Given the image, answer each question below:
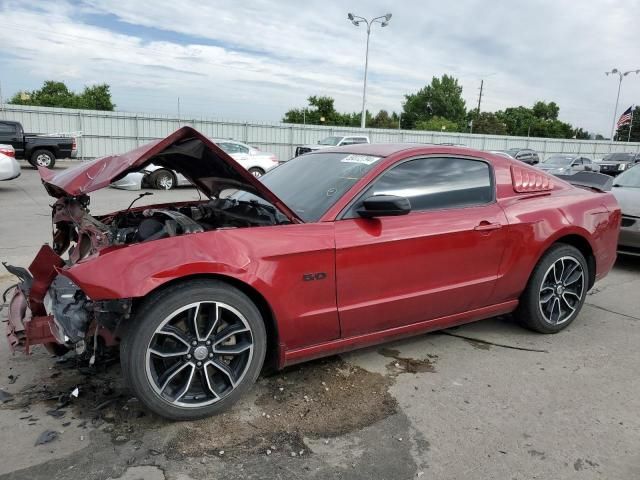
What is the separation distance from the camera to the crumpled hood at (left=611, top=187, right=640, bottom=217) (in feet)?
20.8

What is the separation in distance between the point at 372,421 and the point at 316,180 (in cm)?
167

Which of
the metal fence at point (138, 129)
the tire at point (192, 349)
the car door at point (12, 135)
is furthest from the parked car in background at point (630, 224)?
the car door at point (12, 135)

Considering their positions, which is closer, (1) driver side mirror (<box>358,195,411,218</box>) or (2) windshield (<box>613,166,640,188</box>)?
(1) driver side mirror (<box>358,195,411,218</box>)

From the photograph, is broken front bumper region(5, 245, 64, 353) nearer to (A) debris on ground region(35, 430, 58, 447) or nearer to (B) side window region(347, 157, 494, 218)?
(A) debris on ground region(35, 430, 58, 447)

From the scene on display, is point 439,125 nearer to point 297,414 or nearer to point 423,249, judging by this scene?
point 423,249

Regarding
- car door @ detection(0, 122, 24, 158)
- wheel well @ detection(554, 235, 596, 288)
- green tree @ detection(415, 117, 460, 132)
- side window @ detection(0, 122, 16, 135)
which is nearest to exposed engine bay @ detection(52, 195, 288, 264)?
wheel well @ detection(554, 235, 596, 288)

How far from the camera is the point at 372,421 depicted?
287 centimetres

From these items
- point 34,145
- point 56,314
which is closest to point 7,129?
point 34,145

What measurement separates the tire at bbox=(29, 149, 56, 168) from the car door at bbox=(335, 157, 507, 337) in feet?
61.9

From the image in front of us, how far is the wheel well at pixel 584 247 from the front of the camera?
4230 millimetres

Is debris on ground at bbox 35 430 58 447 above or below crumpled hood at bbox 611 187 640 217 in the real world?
below

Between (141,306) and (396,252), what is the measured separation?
5.17 ft

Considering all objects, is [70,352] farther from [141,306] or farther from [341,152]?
[341,152]

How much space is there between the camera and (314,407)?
299cm
